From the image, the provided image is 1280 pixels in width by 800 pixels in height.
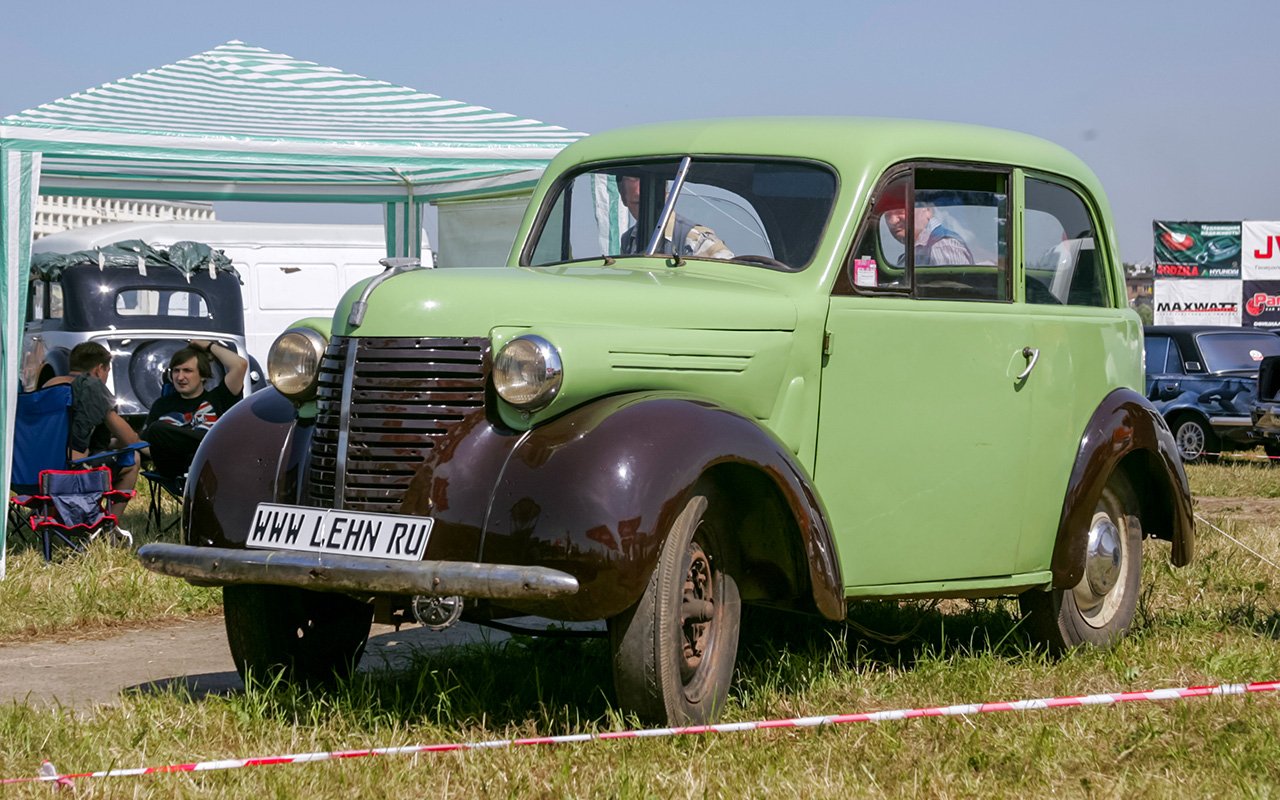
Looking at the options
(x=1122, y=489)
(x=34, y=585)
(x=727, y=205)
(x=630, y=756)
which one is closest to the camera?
(x=630, y=756)

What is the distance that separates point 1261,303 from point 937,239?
3597cm

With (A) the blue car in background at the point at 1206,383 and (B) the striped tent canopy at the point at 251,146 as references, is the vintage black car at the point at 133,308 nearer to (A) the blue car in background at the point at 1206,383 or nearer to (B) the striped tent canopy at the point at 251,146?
(B) the striped tent canopy at the point at 251,146

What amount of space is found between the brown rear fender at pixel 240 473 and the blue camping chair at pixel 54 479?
4074 millimetres

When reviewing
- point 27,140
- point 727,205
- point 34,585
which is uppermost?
point 27,140

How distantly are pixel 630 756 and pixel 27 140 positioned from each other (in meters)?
5.61

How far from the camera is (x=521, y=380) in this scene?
434cm

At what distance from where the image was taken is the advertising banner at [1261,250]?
3834 centimetres

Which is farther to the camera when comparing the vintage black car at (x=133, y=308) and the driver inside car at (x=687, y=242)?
the vintage black car at (x=133, y=308)

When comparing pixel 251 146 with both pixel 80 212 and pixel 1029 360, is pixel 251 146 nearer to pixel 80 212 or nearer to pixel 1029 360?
pixel 1029 360

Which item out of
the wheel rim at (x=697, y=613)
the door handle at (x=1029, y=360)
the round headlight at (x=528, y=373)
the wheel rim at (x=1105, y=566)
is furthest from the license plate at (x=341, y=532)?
the wheel rim at (x=1105, y=566)

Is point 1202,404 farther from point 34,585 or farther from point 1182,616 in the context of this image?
point 34,585

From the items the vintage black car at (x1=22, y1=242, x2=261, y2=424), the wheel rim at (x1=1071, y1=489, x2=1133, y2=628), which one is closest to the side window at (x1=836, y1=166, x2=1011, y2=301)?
the wheel rim at (x1=1071, y1=489, x2=1133, y2=628)

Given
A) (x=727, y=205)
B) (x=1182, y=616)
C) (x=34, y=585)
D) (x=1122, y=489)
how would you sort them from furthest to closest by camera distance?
1. (x=34, y=585)
2. (x=1182, y=616)
3. (x=1122, y=489)
4. (x=727, y=205)

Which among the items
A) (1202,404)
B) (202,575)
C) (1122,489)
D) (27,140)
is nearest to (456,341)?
(202,575)
